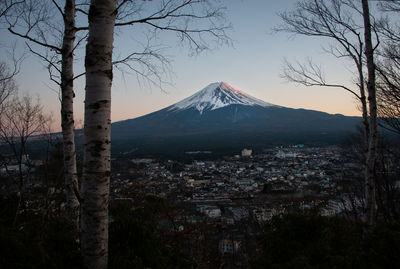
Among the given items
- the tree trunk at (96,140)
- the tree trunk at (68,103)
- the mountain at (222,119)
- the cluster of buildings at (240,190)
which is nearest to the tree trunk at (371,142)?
the cluster of buildings at (240,190)

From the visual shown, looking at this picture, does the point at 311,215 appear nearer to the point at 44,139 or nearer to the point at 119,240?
the point at 119,240

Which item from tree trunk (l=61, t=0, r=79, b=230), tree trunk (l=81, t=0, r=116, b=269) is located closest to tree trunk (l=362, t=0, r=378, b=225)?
tree trunk (l=81, t=0, r=116, b=269)

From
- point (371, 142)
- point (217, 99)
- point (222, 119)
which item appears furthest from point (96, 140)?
point (217, 99)

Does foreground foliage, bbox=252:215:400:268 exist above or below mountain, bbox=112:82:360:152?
below

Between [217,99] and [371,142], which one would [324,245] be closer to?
[371,142]

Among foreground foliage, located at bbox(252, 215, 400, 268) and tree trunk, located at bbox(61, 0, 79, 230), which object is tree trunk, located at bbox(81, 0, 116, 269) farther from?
tree trunk, located at bbox(61, 0, 79, 230)

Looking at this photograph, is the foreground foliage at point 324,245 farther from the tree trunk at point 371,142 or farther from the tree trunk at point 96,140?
the tree trunk at point 96,140
